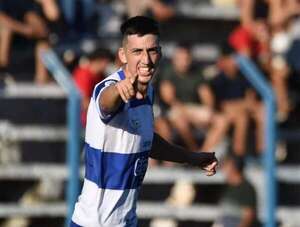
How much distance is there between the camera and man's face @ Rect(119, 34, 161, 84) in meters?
5.18

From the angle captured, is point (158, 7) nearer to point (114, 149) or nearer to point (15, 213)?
point (15, 213)

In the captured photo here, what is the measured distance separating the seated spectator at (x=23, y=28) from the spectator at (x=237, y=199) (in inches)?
79.5

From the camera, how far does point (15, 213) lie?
10.1 meters

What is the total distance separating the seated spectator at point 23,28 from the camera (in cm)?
1043

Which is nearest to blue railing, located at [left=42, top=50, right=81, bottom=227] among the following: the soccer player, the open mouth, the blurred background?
the blurred background

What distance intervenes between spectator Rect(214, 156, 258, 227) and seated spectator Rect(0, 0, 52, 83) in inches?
79.5

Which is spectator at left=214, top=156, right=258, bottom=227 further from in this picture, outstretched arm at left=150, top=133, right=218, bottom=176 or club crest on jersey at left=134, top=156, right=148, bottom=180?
club crest on jersey at left=134, top=156, right=148, bottom=180

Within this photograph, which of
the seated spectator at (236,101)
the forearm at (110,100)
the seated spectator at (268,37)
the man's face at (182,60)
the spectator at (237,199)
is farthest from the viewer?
the seated spectator at (268,37)

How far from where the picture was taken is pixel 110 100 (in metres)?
5.14

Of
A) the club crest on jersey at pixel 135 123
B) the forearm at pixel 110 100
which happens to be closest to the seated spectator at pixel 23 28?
the club crest on jersey at pixel 135 123

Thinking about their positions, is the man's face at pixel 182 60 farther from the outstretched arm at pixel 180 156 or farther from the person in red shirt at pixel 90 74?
the outstretched arm at pixel 180 156

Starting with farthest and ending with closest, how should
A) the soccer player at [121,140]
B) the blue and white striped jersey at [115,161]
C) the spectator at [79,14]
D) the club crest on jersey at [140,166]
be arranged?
the spectator at [79,14]
the club crest on jersey at [140,166]
the blue and white striped jersey at [115,161]
the soccer player at [121,140]

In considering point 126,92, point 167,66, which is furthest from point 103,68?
point 126,92

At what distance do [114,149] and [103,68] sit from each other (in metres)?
4.59
